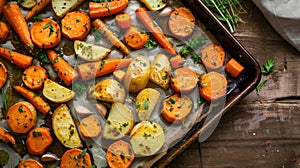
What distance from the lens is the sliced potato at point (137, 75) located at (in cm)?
369

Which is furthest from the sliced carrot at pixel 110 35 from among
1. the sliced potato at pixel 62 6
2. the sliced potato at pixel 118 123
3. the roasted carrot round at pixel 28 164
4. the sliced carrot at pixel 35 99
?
the roasted carrot round at pixel 28 164

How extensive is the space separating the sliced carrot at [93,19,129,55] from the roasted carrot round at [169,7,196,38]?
1.37ft

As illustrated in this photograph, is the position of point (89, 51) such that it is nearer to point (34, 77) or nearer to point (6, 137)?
point (34, 77)

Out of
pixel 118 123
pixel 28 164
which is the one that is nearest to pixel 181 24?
pixel 118 123

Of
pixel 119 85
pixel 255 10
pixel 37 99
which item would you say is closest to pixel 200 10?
pixel 255 10

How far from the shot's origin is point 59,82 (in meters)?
3.76

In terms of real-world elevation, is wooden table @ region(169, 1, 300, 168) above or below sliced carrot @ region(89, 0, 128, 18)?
below

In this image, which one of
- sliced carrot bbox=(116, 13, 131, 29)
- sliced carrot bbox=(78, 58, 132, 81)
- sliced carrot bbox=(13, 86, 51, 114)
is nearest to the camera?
A: sliced carrot bbox=(13, 86, 51, 114)

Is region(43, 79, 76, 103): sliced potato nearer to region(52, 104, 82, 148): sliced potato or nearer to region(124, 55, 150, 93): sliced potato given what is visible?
region(52, 104, 82, 148): sliced potato

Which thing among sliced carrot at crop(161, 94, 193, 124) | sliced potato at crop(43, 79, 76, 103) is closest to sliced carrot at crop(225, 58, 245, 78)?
sliced carrot at crop(161, 94, 193, 124)

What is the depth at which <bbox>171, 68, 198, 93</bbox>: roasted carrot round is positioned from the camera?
376cm

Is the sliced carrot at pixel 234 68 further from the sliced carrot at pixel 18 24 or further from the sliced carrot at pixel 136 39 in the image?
the sliced carrot at pixel 18 24

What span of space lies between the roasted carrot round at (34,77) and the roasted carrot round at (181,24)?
1.08 metres

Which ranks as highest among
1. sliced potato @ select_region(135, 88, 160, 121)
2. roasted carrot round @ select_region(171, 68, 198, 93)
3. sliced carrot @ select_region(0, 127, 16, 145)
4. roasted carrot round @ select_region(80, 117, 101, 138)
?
sliced carrot @ select_region(0, 127, 16, 145)
